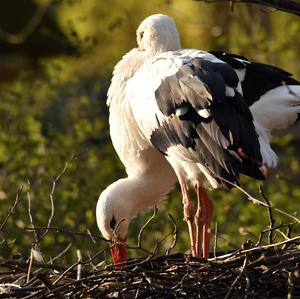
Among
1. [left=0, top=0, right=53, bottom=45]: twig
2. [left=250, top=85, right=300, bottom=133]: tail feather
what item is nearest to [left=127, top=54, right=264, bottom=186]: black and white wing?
[left=250, top=85, right=300, bottom=133]: tail feather

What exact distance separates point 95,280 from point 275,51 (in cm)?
669

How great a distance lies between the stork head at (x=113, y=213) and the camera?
305 inches

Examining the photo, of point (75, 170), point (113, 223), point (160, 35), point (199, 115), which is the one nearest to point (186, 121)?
point (199, 115)

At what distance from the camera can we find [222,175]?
691cm

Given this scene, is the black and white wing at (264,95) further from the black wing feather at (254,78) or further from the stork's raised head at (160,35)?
the stork's raised head at (160,35)

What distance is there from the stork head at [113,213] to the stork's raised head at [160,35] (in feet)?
3.19

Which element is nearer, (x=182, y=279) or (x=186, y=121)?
(x=182, y=279)

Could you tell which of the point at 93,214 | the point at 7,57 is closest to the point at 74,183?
the point at 93,214

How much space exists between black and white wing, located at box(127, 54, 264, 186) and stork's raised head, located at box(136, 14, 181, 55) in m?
0.31

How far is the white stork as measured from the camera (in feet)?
22.7

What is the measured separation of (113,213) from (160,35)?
1.22 m

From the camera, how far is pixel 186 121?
714 centimetres

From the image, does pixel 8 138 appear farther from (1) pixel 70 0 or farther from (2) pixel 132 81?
(2) pixel 132 81

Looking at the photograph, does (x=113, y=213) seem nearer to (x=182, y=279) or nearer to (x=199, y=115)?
(x=199, y=115)
